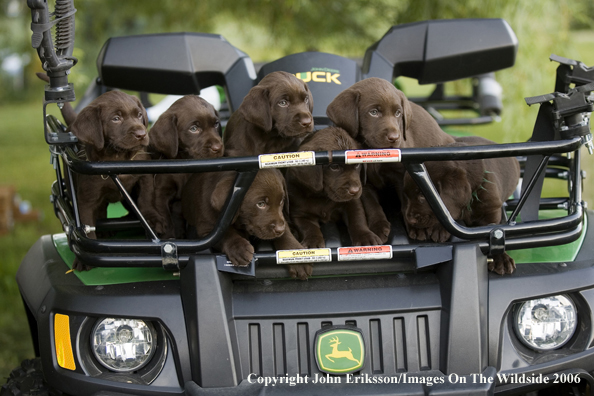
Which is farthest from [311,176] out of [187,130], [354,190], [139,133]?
[139,133]

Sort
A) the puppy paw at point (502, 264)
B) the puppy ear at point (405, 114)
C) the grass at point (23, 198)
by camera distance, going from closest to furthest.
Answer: the puppy paw at point (502, 264) < the puppy ear at point (405, 114) < the grass at point (23, 198)

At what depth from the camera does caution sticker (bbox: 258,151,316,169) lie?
2260 millimetres

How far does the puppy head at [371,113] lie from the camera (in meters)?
2.70

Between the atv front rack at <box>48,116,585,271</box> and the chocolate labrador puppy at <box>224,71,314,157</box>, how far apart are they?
52 centimetres

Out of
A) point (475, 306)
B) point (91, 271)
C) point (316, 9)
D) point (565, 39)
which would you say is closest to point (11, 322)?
point (91, 271)

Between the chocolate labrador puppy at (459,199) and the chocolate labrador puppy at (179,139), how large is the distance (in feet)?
2.92

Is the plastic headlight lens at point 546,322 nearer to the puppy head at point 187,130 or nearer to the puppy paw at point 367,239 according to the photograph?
the puppy paw at point 367,239

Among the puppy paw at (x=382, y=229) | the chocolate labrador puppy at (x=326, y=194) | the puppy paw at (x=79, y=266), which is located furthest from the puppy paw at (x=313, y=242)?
the puppy paw at (x=79, y=266)

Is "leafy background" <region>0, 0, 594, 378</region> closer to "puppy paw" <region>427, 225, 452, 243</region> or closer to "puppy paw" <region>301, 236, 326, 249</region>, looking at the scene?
"puppy paw" <region>301, 236, 326, 249</region>

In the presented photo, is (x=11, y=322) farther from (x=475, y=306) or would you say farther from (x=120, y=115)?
(x=475, y=306)

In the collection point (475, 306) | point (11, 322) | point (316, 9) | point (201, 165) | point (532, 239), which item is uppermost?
point (316, 9)

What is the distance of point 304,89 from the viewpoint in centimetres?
290

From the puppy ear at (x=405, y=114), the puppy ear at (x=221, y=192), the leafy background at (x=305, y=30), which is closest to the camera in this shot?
the puppy ear at (x=221, y=192)

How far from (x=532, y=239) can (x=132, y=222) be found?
171 cm
